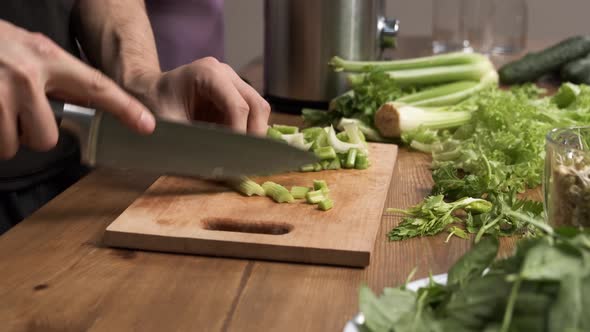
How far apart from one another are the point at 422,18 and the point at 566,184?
3384 millimetres

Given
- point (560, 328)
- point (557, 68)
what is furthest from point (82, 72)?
point (557, 68)

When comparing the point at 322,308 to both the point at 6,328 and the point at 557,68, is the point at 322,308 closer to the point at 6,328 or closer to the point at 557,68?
the point at 6,328

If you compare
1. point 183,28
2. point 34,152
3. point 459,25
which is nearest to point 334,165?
point 34,152

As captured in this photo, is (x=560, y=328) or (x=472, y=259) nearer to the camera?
(x=560, y=328)

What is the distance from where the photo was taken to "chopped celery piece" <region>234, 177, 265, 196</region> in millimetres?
1483

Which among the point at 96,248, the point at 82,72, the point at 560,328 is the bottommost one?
the point at 96,248

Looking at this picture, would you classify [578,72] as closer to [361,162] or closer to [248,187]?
[361,162]

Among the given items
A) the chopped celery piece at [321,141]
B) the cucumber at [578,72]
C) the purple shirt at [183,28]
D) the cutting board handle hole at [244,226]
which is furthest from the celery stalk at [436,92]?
the purple shirt at [183,28]

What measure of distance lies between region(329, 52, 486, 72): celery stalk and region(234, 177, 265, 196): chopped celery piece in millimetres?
735

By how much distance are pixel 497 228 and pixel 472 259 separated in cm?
46

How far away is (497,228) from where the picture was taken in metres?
1.33

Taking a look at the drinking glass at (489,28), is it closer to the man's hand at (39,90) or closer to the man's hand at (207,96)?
the man's hand at (207,96)

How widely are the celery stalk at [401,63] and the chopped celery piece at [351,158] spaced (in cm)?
49

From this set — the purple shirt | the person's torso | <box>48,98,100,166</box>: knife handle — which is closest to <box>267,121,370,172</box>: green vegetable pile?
<box>48,98,100,166</box>: knife handle
